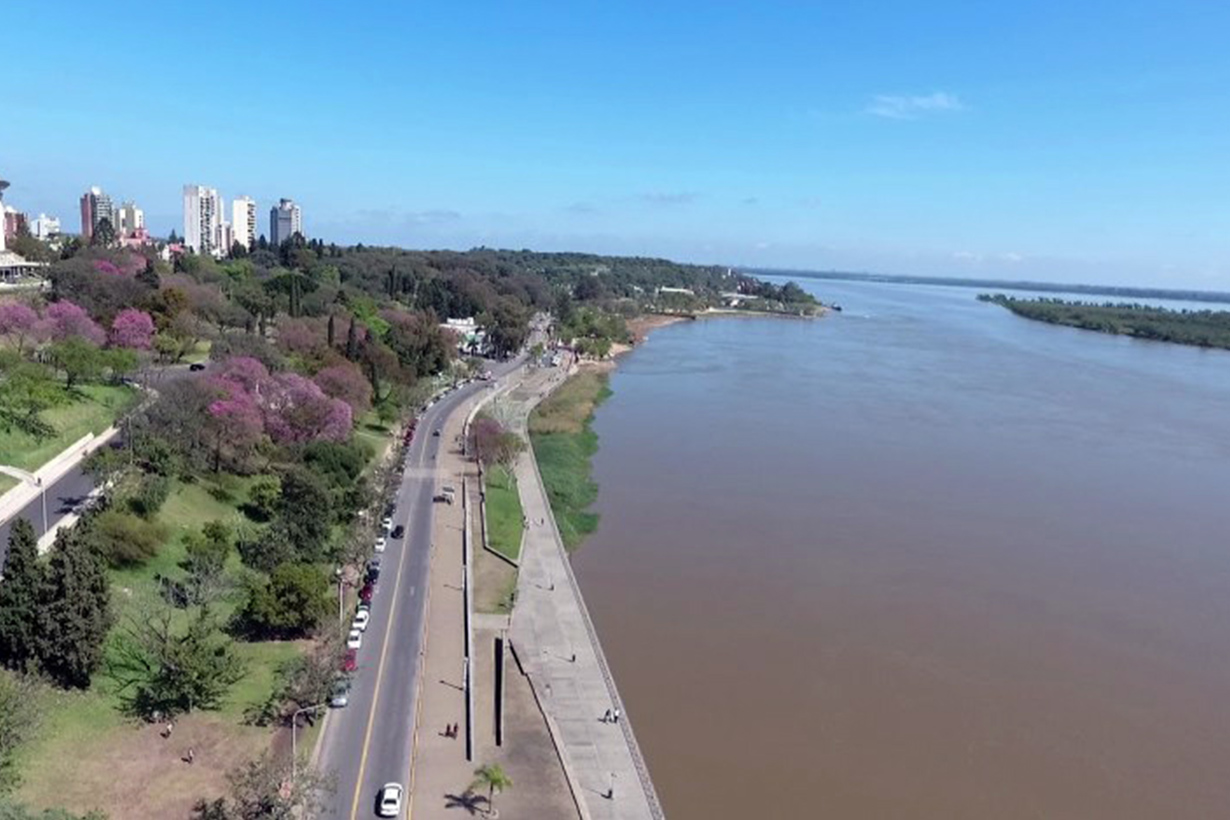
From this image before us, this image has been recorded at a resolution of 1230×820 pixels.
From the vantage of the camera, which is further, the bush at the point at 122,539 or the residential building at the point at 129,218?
the residential building at the point at 129,218

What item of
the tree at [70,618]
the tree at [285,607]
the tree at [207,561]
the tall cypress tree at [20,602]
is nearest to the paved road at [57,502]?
the tree at [207,561]

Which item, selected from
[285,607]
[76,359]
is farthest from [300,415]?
[285,607]

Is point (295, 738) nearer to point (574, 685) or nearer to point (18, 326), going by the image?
point (574, 685)

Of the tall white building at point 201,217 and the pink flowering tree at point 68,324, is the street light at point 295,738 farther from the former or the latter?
the tall white building at point 201,217

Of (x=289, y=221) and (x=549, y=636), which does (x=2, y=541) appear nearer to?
(x=549, y=636)

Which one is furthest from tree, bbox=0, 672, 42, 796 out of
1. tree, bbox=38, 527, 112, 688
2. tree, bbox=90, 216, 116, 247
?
tree, bbox=90, 216, 116, 247

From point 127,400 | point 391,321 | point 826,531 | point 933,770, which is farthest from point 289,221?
point 933,770

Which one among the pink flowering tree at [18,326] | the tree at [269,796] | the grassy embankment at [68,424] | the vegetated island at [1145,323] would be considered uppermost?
the vegetated island at [1145,323]
